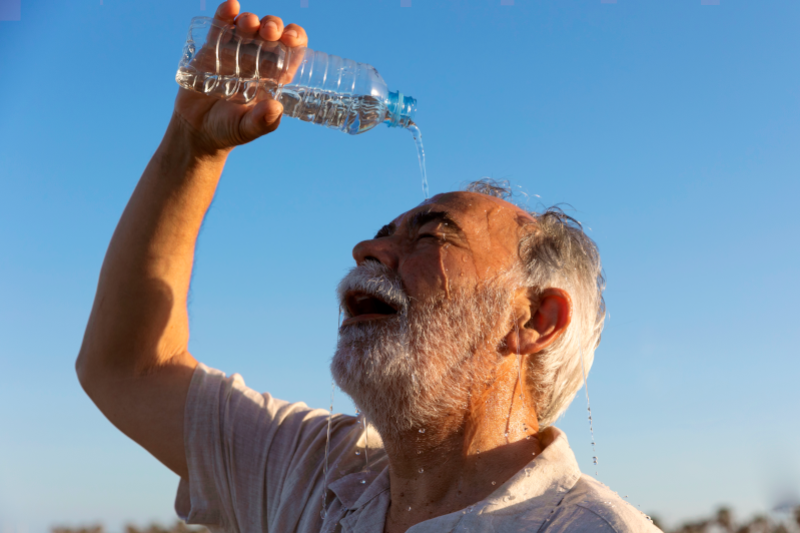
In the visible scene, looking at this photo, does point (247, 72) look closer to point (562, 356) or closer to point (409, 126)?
point (409, 126)

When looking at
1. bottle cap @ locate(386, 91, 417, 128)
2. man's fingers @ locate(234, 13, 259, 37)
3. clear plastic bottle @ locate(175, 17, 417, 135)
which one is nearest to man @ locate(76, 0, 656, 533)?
man's fingers @ locate(234, 13, 259, 37)

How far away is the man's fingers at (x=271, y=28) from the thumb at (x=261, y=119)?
0.28m

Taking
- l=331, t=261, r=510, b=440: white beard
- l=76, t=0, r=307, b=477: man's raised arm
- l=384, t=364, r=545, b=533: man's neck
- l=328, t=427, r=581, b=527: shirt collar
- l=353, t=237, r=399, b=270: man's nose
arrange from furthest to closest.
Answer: l=76, t=0, r=307, b=477: man's raised arm → l=353, t=237, r=399, b=270: man's nose → l=331, t=261, r=510, b=440: white beard → l=384, t=364, r=545, b=533: man's neck → l=328, t=427, r=581, b=527: shirt collar

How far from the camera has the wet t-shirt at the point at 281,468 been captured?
8.45ft

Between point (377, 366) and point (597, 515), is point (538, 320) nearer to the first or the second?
point (377, 366)

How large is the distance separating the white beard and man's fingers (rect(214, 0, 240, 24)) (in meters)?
1.30

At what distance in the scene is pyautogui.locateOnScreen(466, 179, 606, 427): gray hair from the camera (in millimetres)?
2916

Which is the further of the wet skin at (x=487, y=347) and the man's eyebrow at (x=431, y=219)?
the man's eyebrow at (x=431, y=219)

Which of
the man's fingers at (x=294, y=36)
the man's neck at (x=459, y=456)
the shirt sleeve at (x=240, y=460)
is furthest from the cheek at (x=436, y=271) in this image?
the man's fingers at (x=294, y=36)

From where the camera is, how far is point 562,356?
294 centimetres

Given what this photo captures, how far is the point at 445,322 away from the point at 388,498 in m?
0.84

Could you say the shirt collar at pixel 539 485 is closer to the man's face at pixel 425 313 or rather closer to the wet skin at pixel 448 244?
the man's face at pixel 425 313

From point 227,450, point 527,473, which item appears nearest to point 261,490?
point 227,450

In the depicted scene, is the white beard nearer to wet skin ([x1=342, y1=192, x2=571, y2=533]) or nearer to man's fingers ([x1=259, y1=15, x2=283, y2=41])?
wet skin ([x1=342, y1=192, x2=571, y2=533])
